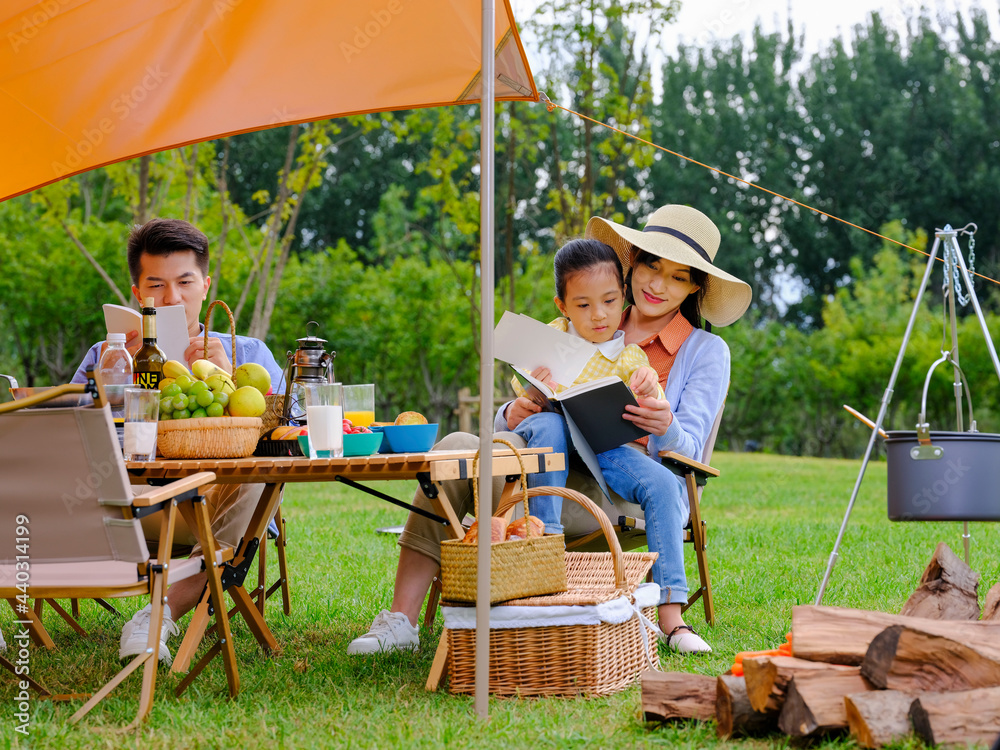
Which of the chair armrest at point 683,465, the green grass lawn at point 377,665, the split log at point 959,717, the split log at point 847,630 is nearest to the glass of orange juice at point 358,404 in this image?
the green grass lawn at point 377,665

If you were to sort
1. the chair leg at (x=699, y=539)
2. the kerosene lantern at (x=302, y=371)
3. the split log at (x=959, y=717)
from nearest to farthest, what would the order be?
the split log at (x=959, y=717) < the kerosene lantern at (x=302, y=371) < the chair leg at (x=699, y=539)

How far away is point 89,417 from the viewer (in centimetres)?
219

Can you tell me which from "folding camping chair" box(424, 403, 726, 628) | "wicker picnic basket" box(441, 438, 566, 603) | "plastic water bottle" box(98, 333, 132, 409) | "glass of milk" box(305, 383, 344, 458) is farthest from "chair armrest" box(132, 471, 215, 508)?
"folding camping chair" box(424, 403, 726, 628)

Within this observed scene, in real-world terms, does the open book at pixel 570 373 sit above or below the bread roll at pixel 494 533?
above

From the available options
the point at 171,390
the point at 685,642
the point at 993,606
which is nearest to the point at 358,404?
the point at 171,390

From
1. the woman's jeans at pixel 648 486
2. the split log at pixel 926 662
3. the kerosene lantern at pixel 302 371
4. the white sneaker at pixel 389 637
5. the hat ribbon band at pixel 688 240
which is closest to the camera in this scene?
the split log at pixel 926 662

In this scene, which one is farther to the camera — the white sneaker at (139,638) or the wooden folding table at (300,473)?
the white sneaker at (139,638)

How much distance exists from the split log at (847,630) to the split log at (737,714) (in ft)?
0.48

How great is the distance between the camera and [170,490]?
226 cm

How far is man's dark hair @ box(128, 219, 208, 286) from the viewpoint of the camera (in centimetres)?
333

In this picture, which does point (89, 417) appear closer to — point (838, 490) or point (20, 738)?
point (20, 738)

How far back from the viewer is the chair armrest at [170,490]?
221 cm

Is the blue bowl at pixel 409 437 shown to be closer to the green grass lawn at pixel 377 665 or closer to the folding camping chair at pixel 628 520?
the green grass lawn at pixel 377 665

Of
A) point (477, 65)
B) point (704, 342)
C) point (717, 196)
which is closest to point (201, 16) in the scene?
point (477, 65)
